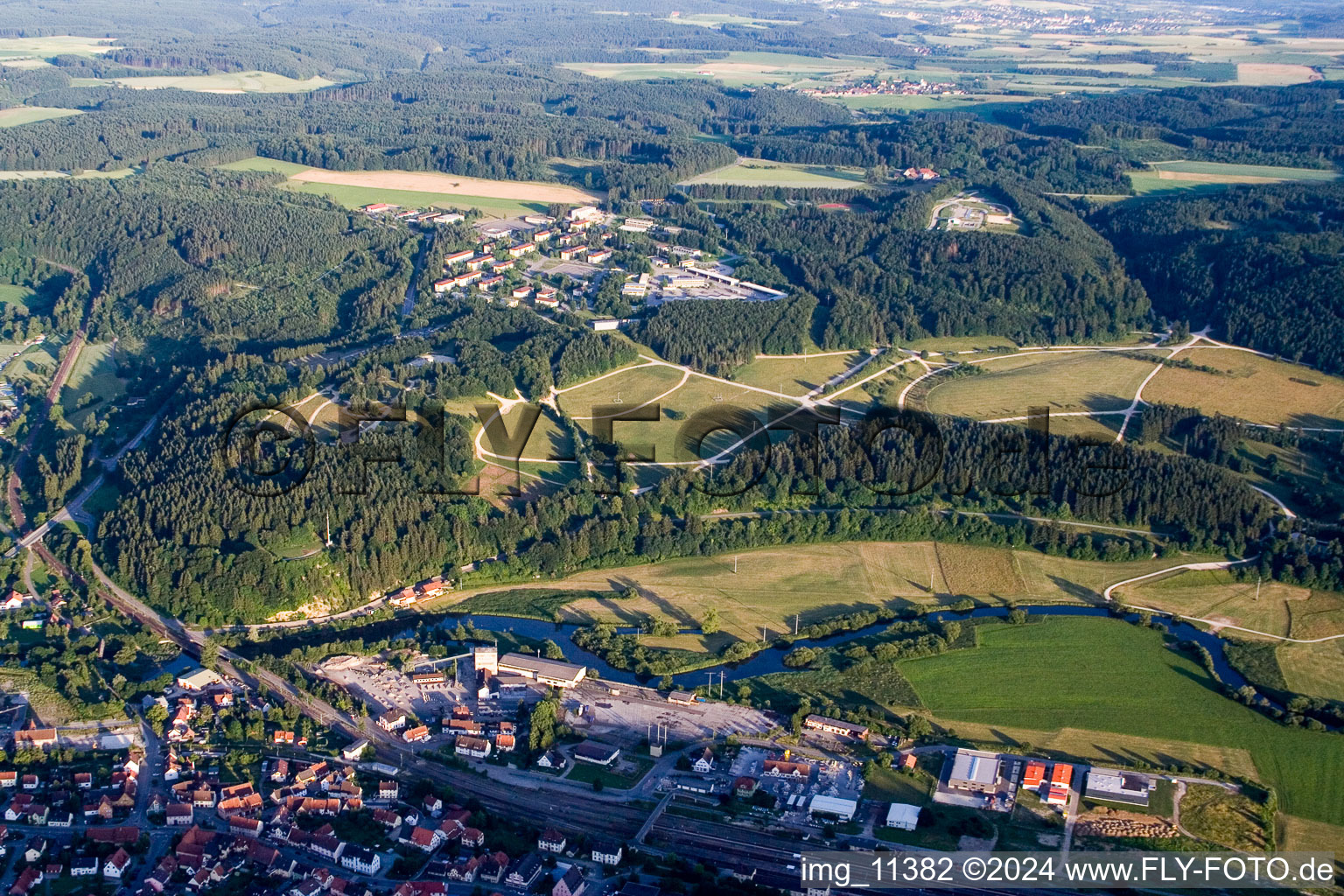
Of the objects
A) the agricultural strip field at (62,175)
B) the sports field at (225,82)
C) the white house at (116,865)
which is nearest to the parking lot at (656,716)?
the white house at (116,865)

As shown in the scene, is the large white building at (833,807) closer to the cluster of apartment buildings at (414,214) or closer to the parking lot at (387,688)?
the parking lot at (387,688)

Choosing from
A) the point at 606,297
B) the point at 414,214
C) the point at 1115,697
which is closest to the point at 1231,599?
the point at 1115,697

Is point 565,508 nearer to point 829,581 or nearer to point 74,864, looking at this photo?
point 829,581

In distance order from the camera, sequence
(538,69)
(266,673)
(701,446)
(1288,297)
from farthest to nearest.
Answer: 1. (538,69)
2. (1288,297)
3. (701,446)
4. (266,673)

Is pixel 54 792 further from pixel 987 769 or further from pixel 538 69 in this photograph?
pixel 538 69

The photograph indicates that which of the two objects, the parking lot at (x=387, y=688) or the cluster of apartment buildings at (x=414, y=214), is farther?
the cluster of apartment buildings at (x=414, y=214)

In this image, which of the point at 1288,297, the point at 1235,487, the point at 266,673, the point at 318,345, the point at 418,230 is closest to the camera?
the point at 266,673

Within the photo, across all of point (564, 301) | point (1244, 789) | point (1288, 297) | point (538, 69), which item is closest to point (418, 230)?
point (564, 301)
